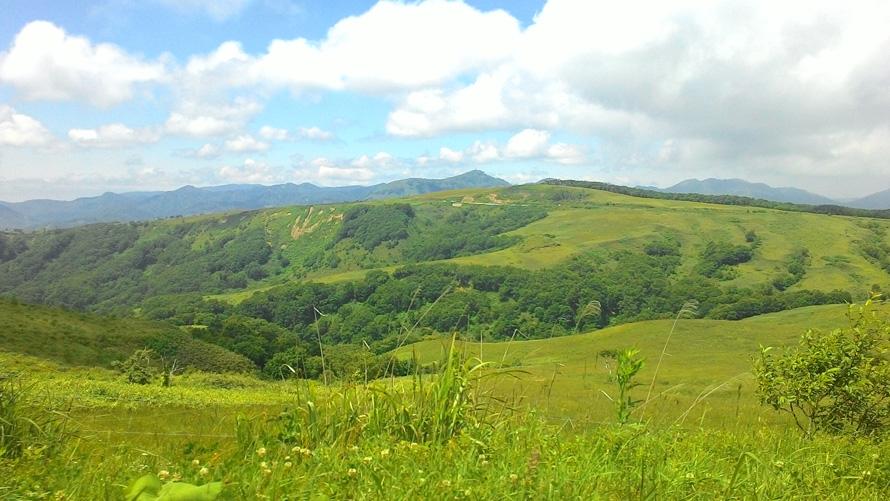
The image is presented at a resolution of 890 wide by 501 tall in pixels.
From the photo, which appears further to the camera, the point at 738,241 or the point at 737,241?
the point at 738,241

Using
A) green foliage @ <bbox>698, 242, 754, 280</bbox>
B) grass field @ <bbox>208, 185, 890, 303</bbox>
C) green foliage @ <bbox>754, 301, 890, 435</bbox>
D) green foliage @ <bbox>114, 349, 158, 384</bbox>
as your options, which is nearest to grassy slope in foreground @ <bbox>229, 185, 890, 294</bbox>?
grass field @ <bbox>208, 185, 890, 303</bbox>

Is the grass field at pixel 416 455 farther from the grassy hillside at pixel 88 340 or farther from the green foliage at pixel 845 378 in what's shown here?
the grassy hillside at pixel 88 340

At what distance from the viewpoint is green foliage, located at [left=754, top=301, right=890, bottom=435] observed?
7996 millimetres

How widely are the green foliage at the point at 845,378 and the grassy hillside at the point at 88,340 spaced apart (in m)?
44.5

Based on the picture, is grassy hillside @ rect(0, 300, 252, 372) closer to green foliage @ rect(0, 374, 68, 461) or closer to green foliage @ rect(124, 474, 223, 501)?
green foliage @ rect(0, 374, 68, 461)

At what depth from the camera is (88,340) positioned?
172ft

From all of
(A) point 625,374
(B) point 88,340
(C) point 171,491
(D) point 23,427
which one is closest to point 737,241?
(B) point 88,340

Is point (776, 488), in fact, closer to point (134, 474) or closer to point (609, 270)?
point (134, 474)

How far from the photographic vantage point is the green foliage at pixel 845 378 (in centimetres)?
800

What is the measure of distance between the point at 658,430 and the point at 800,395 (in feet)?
13.0

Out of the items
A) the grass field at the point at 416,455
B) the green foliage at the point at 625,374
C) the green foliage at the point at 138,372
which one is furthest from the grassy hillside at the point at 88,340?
the green foliage at the point at 625,374

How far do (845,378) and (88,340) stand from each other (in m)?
57.1

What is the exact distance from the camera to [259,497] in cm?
308

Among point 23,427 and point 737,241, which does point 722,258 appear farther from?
point 23,427
